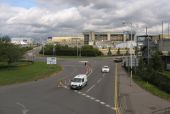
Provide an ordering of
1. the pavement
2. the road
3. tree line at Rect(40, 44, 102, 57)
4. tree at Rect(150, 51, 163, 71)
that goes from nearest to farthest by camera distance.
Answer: the road
the pavement
tree at Rect(150, 51, 163, 71)
tree line at Rect(40, 44, 102, 57)

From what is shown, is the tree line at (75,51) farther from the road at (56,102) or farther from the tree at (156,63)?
the road at (56,102)

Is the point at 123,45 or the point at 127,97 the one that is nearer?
the point at 127,97

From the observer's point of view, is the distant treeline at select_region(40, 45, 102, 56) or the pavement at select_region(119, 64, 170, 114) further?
the distant treeline at select_region(40, 45, 102, 56)

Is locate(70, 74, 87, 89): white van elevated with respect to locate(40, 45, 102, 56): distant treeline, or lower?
lower

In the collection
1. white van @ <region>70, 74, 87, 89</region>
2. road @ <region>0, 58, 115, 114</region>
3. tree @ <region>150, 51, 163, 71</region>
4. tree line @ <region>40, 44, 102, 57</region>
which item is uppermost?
tree line @ <region>40, 44, 102, 57</region>

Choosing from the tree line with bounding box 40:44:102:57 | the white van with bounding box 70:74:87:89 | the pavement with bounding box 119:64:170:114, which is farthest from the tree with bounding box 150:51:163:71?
the tree line with bounding box 40:44:102:57

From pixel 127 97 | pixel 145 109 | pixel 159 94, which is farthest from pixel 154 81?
pixel 145 109

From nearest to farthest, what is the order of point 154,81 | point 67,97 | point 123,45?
point 67,97, point 154,81, point 123,45

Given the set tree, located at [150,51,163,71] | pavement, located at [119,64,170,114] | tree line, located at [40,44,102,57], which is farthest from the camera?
tree line, located at [40,44,102,57]

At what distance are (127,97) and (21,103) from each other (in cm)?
1118

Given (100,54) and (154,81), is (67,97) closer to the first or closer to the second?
(154,81)

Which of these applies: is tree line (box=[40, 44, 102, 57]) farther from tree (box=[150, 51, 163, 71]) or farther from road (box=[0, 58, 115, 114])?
road (box=[0, 58, 115, 114])

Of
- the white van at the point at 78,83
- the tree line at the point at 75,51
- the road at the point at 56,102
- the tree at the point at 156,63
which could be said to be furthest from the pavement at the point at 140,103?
the tree line at the point at 75,51

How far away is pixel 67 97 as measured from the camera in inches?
1351
